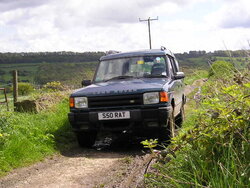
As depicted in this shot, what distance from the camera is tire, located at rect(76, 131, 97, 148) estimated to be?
7100 mm

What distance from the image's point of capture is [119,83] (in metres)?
6.95

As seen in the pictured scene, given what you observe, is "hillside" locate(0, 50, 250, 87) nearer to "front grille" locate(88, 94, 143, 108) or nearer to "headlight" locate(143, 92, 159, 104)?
"front grille" locate(88, 94, 143, 108)

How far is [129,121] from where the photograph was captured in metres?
6.48

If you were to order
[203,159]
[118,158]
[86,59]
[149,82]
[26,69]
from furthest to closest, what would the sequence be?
[86,59] → [26,69] → [149,82] → [118,158] → [203,159]

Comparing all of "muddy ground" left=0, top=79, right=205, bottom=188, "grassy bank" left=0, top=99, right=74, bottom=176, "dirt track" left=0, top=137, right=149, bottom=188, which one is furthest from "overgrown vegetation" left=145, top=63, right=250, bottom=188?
"grassy bank" left=0, top=99, right=74, bottom=176

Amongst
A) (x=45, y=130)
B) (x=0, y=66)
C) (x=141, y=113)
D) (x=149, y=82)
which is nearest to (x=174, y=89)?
(x=149, y=82)

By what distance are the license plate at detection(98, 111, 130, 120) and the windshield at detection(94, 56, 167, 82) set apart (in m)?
1.21

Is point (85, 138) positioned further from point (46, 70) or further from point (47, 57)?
point (47, 57)

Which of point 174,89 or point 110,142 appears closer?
point 174,89

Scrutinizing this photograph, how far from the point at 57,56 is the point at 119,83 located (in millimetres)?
103177

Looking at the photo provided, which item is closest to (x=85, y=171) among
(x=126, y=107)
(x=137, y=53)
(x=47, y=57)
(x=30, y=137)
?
(x=126, y=107)

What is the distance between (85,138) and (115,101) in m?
1.18

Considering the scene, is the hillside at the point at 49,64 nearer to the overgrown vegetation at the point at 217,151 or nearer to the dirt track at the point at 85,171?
the dirt track at the point at 85,171

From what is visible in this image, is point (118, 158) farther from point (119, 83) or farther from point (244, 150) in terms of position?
point (244, 150)
